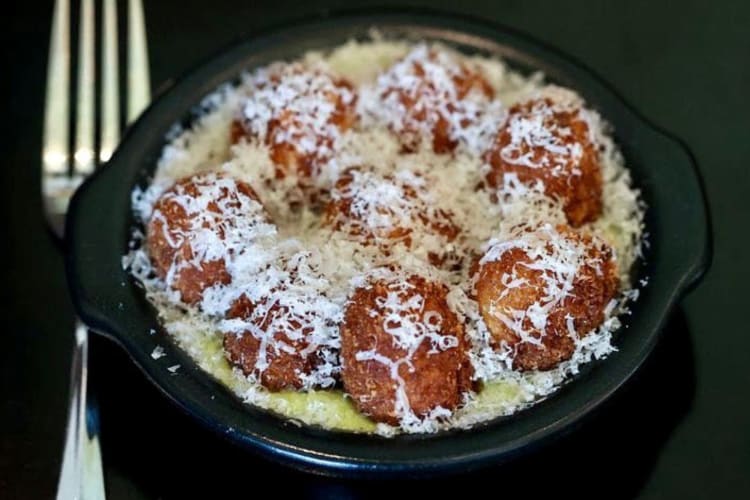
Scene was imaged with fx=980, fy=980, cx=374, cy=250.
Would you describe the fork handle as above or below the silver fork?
below

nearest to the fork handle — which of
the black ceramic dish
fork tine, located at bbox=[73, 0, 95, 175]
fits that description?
the black ceramic dish

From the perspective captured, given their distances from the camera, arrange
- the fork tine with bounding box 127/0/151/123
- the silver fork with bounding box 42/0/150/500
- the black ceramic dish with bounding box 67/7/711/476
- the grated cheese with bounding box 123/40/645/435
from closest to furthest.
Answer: the black ceramic dish with bounding box 67/7/711/476, the grated cheese with bounding box 123/40/645/435, the silver fork with bounding box 42/0/150/500, the fork tine with bounding box 127/0/151/123

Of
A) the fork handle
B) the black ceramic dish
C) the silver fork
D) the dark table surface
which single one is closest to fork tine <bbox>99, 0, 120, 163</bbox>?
A: the silver fork

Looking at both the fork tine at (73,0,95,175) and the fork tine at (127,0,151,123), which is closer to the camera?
the fork tine at (73,0,95,175)

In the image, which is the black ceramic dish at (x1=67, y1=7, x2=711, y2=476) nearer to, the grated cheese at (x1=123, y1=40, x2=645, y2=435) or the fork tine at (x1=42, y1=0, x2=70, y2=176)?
the grated cheese at (x1=123, y1=40, x2=645, y2=435)

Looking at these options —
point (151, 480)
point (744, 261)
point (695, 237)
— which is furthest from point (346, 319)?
point (744, 261)

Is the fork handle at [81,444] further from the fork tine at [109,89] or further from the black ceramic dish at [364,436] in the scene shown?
the fork tine at [109,89]

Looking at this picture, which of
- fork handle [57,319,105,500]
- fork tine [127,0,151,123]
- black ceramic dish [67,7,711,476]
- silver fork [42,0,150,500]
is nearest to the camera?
black ceramic dish [67,7,711,476]

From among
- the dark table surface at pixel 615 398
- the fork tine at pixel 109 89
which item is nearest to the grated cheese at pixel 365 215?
the dark table surface at pixel 615 398
